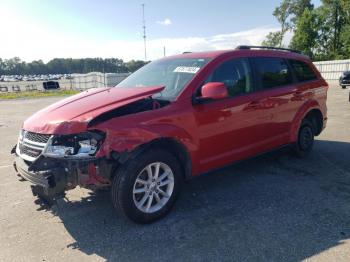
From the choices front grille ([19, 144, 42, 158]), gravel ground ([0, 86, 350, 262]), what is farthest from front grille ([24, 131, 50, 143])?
gravel ground ([0, 86, 350, 262])

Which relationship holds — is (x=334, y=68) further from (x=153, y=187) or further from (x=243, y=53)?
(x=153, y=187)

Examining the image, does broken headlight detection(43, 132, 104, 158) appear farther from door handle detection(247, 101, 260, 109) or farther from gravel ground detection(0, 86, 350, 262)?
door handle detection(247, 101, 260, 109)

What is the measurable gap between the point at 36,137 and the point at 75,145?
0.57 meters

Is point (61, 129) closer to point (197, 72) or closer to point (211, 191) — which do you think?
point (197, 72)

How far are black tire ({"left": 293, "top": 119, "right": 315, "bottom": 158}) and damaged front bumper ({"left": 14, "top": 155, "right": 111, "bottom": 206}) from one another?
150 inches

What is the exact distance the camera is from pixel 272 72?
518 centimetres

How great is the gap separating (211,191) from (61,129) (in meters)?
2.24

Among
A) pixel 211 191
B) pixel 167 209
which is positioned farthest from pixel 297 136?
pixel 167 209

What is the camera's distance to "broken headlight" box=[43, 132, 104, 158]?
3.28 m

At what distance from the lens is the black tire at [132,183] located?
3404mm

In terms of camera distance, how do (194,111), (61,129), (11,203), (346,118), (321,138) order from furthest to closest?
(346,118)
(321,138)
(11,203)
(194,111)
(61,129)

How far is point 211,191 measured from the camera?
461 centimetres

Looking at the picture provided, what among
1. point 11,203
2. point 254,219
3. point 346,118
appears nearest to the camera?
point 254,219

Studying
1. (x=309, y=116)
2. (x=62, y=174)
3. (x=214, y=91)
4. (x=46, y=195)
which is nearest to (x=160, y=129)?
(x=214, y=91)
